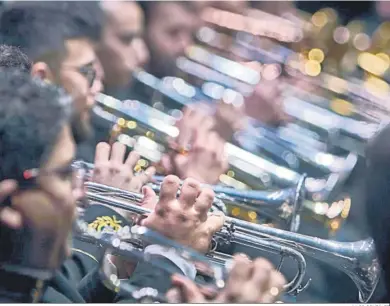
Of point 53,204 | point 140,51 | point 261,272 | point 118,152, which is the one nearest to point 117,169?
point 118,152

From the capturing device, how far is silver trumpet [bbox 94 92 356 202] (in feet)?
5.05

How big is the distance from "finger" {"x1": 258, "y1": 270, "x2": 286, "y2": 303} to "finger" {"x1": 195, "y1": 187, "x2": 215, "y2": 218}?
0.61 ft

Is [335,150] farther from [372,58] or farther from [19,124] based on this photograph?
[19,124]

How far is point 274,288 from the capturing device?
152 cm

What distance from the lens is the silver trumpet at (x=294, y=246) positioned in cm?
150

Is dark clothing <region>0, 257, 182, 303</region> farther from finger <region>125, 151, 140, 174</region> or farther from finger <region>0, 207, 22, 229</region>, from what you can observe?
finger <region>125, 151, 140, 174</region>

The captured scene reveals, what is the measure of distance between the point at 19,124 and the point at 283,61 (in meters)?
0.61

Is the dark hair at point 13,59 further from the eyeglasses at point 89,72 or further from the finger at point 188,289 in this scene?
the finger at point 188,289

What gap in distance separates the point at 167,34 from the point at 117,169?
0.31m

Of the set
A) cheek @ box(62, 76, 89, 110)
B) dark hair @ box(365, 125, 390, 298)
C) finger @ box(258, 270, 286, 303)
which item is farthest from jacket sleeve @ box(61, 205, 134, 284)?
dark hair @ box(365, 125, 390, 298)

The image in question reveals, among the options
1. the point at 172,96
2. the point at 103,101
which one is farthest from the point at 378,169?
the point at 103,101

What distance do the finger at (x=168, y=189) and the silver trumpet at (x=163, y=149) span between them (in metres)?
0.05

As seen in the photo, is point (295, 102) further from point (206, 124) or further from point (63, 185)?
point (63, 185)

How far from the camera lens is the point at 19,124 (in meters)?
1.41
